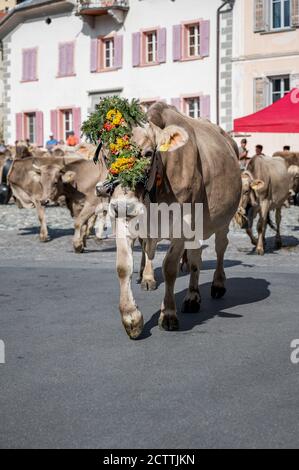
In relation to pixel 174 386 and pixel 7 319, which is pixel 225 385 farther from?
pixel 7 319

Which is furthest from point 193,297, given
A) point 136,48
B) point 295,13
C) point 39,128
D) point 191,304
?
point 39,128

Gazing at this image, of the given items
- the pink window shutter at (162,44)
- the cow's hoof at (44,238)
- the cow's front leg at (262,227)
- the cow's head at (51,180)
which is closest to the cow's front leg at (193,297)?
the cow's front leg at (262,227)

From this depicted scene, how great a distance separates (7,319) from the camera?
840cm

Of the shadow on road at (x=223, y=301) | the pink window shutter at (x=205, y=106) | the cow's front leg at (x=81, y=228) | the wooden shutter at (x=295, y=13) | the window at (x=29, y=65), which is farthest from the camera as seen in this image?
the window at (x=29, y=65)

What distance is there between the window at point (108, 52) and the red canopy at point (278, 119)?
25127 mm

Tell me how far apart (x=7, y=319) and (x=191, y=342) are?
196cm

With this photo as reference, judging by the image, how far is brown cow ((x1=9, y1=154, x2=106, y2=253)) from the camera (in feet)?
48.1

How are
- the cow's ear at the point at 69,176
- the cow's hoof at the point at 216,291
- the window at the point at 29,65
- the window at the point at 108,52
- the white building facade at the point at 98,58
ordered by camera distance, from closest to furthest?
the cow's hoof at the point at 216,291 < the cow's ear at the point at 69,176 < the white building facade at the point at 98,58 < the window at the point at 108,52 < the window at the point at 29,65

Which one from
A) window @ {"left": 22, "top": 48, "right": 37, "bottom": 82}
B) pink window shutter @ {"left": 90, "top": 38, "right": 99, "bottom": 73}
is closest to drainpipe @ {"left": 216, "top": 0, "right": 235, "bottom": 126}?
pink window shutter @ {"left": 90, "top": 38, "right": 99, "bottom": 73}

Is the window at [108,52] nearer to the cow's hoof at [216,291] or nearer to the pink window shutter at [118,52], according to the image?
the pink window shutter at [118,52]

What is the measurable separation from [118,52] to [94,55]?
146cm

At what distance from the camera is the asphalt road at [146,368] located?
4.87 meters

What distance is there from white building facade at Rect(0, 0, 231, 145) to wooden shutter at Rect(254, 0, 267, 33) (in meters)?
1.97
